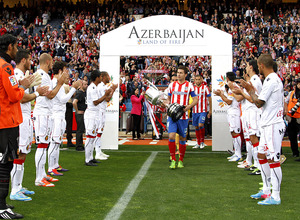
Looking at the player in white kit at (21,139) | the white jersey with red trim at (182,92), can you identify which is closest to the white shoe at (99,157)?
the white jersey with red trim at (182,92)

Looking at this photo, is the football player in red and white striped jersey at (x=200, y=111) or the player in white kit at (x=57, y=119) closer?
the player in white kit at (x=57, y=119)

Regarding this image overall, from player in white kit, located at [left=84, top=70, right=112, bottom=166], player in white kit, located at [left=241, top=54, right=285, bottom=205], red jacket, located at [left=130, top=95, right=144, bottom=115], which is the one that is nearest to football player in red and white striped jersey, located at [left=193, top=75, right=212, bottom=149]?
red jacket, located at [left=130, top=95, right=144, bottom=115]

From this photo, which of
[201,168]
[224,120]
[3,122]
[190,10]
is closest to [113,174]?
[201,168]

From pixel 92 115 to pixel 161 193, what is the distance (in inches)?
151

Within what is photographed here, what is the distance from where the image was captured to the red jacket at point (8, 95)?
15.7 ft

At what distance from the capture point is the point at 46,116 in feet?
23.1

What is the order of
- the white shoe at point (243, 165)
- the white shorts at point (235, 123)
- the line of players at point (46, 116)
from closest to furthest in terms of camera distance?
the line of players at point (46, 116) < the white shoe at point (243, 165) < the white shorts at point (235, 123)

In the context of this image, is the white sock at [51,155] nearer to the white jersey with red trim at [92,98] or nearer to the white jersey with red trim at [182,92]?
the white jersey with red trim at [92,98]

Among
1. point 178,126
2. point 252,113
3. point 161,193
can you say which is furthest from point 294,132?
point 161,193

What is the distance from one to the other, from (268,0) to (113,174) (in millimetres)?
29690

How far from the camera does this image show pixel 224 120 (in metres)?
13.2

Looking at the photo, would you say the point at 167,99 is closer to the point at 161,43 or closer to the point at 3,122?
the point at 161,43

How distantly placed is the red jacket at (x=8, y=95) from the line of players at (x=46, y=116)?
0.49 metres

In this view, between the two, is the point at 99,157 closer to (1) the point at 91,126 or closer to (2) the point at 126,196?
(1) the point at 91,126
